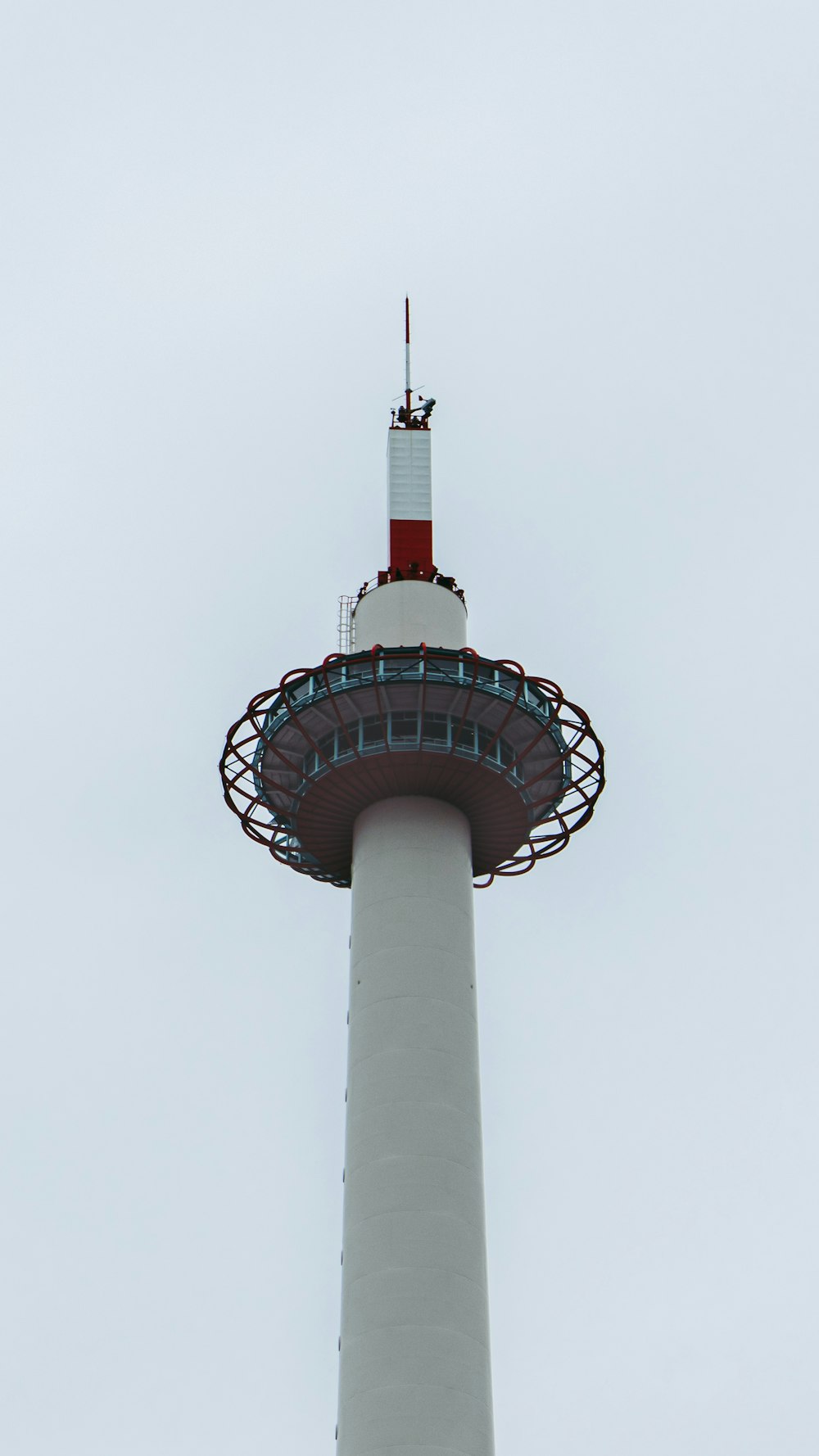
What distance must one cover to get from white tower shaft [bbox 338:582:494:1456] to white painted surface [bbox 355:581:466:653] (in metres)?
6.25

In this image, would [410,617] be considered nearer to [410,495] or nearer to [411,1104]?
[410,495]

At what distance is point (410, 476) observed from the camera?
199 ft

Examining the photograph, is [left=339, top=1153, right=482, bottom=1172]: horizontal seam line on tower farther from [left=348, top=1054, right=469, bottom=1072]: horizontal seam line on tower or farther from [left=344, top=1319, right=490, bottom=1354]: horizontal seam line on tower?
[left=344, top=1319, right=490, bottom=1354]: horizontal seam line on tower

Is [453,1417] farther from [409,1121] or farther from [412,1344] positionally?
[409,1121]

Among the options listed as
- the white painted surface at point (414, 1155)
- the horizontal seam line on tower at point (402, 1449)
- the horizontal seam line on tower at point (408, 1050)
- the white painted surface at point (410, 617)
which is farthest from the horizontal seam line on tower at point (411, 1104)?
the white painted surface at point (410, 617)

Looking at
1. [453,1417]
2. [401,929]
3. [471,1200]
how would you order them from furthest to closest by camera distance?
[401,929] < [471,1200] < [453,1417]

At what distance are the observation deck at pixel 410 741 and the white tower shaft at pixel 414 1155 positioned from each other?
4.05ft

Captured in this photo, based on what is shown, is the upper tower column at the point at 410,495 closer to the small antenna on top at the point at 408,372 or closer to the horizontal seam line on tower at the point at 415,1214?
the small antenna on top at the point at 408,372

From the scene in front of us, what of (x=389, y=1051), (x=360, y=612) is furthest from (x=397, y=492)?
(x=389, y=1051)

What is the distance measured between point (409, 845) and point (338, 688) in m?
5.35

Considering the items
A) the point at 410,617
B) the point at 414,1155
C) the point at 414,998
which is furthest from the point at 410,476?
the point at 414,1155

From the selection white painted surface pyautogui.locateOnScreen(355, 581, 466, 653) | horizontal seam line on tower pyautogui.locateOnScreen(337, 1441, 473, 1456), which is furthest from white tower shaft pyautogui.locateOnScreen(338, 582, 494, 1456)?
white painted surface pyautogui.locateOnScreen(355, 581, 466, 653)

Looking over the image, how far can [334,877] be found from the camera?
56.9m

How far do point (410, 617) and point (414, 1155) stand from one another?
18573mm
